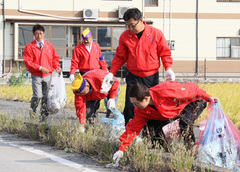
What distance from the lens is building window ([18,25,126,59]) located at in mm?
25844

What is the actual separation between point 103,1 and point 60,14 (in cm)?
286

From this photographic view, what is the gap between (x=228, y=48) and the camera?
28.2m

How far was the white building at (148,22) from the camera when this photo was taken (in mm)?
25812

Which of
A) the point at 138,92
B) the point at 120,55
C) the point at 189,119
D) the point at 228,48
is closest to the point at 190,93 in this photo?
the point at 189,119

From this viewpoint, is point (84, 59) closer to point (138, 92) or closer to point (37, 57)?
point (37, 57)

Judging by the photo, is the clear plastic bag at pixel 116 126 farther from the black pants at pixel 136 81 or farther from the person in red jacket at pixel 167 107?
the person in red jacket at pixel 167 107

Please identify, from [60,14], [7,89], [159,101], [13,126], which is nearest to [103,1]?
[60,14]

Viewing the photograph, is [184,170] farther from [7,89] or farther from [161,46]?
[7,89]

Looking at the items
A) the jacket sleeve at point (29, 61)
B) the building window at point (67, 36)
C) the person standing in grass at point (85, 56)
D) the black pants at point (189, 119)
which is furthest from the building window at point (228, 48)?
the black pants at point (189, 119)

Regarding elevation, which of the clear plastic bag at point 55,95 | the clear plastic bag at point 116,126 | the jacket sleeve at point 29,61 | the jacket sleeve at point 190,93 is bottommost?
the clear plastic bag at point 116,126

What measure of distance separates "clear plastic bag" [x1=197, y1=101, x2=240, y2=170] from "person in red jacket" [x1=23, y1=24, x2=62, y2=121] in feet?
12.1

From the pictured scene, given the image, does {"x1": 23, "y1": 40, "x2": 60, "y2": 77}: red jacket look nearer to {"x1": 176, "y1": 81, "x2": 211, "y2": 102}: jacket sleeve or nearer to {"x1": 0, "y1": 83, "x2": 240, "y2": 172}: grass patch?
{"x1": 0, "y1": 83, "x2": 240, "y2": 172}: grass patch

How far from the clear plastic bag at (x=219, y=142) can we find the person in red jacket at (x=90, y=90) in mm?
1539

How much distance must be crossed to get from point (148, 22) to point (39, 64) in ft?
65.1
